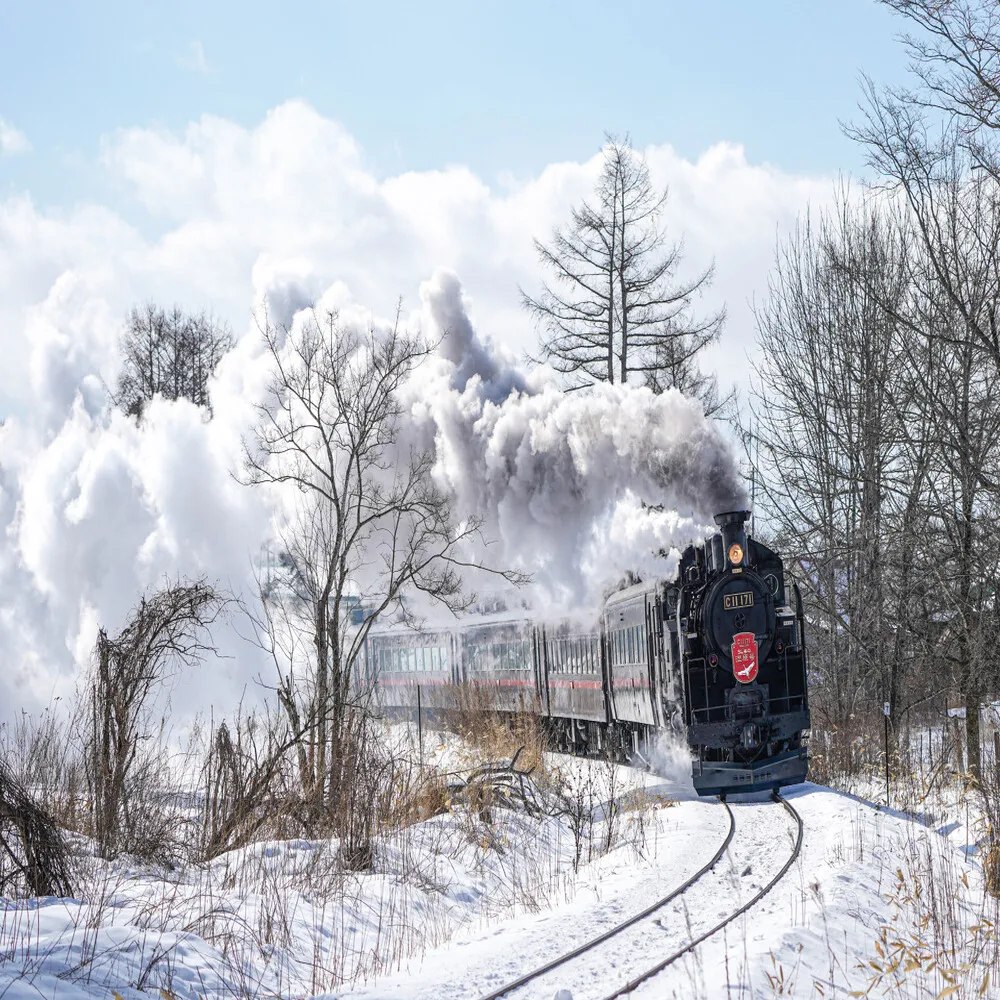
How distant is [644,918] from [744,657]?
5.99m

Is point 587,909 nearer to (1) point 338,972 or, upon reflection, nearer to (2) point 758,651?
(1) point 338,972

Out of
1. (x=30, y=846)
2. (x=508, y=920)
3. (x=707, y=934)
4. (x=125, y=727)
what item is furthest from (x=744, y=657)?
(x=30, y=846)

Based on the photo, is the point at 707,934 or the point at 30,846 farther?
the point at 707,934

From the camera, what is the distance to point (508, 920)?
25.9 ft

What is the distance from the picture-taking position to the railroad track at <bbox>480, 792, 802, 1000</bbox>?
228 inches

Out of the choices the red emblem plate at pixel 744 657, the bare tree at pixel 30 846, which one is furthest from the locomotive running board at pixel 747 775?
the bare tree at pixel 30 846

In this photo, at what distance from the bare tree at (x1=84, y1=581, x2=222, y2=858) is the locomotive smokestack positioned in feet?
20.9

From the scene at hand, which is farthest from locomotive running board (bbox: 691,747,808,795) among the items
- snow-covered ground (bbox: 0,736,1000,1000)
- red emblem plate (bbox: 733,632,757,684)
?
snow-covered ground (bbox: 0,736,1000,1000)

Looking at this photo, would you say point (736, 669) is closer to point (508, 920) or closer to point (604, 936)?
point (508, 920)

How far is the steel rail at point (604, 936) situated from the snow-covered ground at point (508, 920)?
0.22ft

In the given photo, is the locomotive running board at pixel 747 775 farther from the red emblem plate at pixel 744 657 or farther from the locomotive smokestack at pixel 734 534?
the locomotive smokestack at pixel 734 534

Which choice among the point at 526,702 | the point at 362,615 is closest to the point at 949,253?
the point at 526,702

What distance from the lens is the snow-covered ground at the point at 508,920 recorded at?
5566mm

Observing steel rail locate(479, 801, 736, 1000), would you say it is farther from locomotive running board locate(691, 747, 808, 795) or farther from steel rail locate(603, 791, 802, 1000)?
locomotive running board locate(691, 747, 808, 795)
